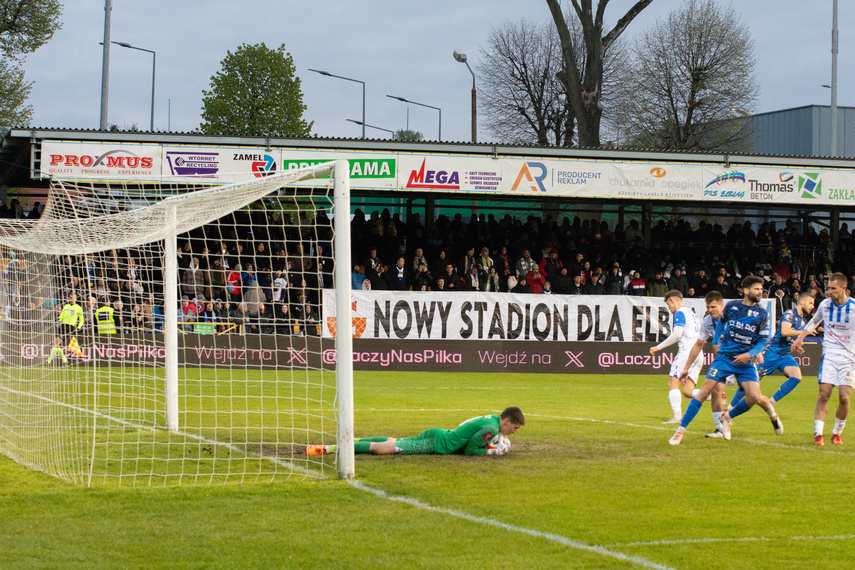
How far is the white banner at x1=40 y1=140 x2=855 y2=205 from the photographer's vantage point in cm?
2262

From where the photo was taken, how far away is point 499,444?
29.6 ft

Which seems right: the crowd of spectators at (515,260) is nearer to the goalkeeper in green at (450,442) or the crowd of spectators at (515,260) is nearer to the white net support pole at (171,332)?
the white net support pole at (171,332)

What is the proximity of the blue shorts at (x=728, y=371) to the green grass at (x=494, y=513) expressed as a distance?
763 millimetres

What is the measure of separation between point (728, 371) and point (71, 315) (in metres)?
8.06

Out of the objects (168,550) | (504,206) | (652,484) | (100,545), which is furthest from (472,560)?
(504,206)

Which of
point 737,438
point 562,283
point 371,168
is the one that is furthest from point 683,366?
point 371,168

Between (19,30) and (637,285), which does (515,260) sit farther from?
(19,30)

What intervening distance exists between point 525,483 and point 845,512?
250 cm

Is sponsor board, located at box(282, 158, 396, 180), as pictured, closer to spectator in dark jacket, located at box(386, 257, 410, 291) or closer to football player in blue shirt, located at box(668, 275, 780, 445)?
spectator in dark jacket, located at box(386, 257, 410, 291)

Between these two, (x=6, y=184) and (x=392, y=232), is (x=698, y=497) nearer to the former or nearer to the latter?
(x=392, y=232)

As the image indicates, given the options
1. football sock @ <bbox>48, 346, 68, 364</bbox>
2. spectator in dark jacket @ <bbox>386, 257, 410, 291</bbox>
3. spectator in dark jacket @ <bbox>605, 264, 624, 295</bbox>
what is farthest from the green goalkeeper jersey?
spectator in dark jacket @ <bbox>605, 264, 624, 295</bbox>

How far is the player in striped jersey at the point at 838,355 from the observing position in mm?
10492

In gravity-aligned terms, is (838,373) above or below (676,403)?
above

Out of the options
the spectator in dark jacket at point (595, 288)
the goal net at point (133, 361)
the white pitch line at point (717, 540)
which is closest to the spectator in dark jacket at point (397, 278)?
the spectator in dark jacket at point (595, 288)
